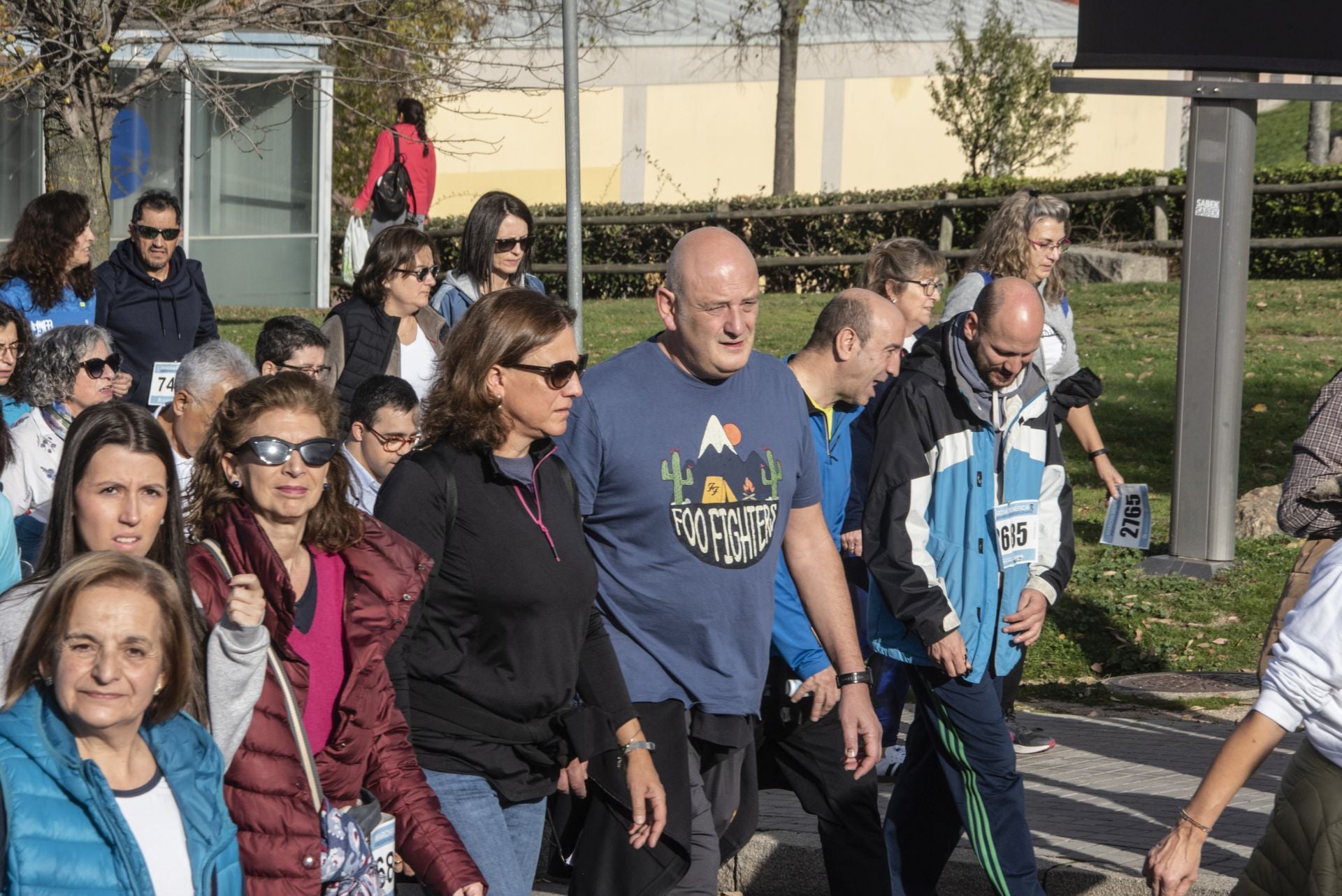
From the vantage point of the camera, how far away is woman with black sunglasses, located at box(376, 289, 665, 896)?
13.3ft

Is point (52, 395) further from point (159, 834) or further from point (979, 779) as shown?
point (979, 779)

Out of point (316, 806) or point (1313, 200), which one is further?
point (1313, 200)

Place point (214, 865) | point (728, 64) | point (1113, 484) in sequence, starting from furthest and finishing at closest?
1. point (728, 64)
2. point (1113, 484)
3. point (214, 865)

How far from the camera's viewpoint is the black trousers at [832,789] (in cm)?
546

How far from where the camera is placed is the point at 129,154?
68.4 ft

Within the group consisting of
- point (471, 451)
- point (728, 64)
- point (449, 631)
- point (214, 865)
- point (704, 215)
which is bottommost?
point (214, 865)

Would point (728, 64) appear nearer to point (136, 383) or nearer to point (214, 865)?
point (136, 383)

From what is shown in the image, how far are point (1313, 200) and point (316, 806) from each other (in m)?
21.6

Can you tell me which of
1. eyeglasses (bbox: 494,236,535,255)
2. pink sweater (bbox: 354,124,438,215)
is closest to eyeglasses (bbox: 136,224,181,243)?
eyeglasses (bbox: 494,236,535,255)

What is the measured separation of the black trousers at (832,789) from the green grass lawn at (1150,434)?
13.2ft

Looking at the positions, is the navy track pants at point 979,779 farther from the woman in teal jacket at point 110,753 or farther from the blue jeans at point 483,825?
the woman in teal jacket at point 110,753

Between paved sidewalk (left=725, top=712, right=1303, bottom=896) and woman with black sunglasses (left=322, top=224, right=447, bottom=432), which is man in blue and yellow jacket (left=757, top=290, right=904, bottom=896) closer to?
paved sidewalk (left=725, top=712, right=1303, bottom=896)

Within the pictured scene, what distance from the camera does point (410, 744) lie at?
156 inches

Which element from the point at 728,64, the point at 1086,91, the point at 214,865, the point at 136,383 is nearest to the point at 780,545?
the point at 214,865
